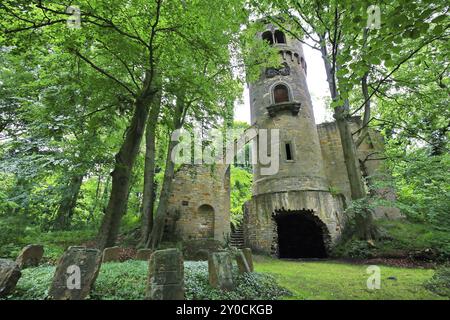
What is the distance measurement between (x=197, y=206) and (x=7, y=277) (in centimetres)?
977

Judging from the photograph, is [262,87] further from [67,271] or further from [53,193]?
[67,271]

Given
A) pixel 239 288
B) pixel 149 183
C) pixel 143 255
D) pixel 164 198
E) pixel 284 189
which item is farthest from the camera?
pixel 284 189

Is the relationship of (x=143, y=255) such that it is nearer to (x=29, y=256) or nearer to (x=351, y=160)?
(x=29, y=256)

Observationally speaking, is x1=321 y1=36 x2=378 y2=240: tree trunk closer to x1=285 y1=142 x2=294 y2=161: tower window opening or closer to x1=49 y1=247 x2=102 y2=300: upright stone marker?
x1=285 y1=142 x2=294 y2=161: tower window opening

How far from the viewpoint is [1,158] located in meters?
7.60

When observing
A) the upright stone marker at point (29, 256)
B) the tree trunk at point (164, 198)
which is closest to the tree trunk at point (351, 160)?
the tree trunk at point (164, 198)

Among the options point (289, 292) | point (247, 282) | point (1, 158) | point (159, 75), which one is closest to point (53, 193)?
point (1, 158)

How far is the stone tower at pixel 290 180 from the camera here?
1170 centimetres

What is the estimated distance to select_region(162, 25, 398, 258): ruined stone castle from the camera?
1179 centimetres

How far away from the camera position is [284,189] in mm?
12148

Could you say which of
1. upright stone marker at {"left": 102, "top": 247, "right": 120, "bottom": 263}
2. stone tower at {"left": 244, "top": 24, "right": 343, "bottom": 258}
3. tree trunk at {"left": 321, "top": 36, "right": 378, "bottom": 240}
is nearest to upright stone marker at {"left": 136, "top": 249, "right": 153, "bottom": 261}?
upright stone marker at {"left": 102, "top": 247, "right": 120, "bottom": 263}

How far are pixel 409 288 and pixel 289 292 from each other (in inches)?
97.9

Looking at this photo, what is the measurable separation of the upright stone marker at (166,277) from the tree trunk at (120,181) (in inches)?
163

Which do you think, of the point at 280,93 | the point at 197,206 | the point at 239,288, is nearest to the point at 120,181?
the point at 239,288
